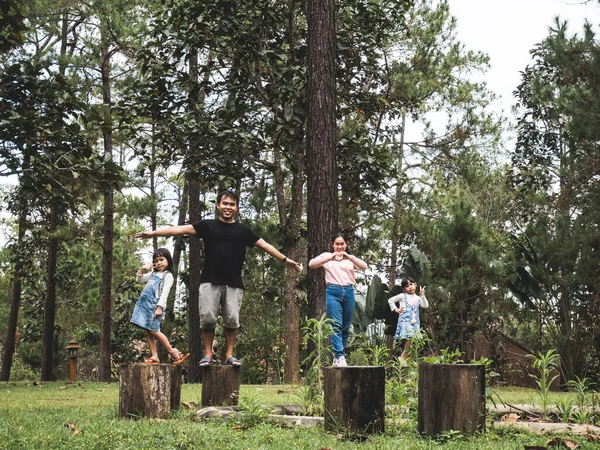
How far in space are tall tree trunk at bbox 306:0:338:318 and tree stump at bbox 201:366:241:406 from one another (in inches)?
92.4

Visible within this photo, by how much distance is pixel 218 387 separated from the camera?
24.2 feet

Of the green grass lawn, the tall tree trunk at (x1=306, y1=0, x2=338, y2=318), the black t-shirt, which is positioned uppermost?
the tall tree trunk at (x1=306, y1=0, x2=338, y2=318)

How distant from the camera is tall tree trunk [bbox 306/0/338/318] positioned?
9430mm

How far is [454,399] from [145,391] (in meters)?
2.87

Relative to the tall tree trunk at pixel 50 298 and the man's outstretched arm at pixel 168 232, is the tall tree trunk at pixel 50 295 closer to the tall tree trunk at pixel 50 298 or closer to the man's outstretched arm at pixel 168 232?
the tall tree trunk at pixel 50 298

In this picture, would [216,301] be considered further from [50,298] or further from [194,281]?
[50,298]

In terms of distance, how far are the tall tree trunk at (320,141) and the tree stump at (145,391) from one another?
3.24 m

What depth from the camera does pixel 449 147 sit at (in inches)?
880

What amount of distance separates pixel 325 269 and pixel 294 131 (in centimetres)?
373

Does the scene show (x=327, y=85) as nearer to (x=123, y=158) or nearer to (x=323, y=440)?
(x=323, y=440)

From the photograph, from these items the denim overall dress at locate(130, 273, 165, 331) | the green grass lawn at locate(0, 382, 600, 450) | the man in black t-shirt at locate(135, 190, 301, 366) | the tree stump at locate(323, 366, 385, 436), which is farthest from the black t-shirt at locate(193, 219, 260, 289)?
the tree stump at locate(323, 366, 385, 436)

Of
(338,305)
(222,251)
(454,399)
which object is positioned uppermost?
(222,251)

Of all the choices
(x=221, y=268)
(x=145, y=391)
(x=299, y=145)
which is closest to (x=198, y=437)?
(x=145, y=391)

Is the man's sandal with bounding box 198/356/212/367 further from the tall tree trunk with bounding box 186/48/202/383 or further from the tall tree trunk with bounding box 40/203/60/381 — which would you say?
the tall tree trunk with bounding box 40/203/60/381
